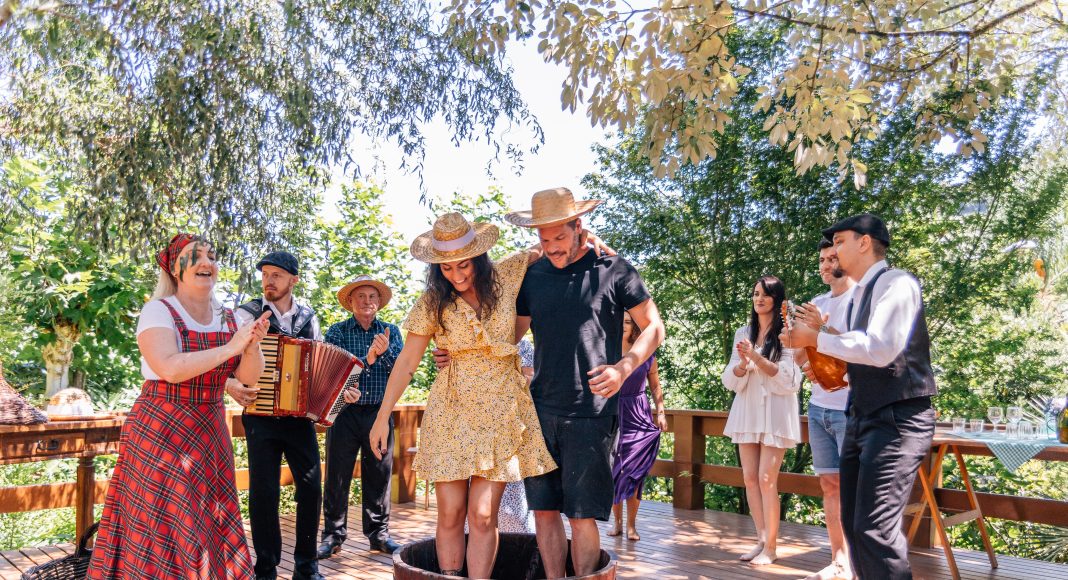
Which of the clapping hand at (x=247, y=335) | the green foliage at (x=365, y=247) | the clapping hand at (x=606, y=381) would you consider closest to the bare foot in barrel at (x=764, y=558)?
the clapping hand at (x=606, y=381)

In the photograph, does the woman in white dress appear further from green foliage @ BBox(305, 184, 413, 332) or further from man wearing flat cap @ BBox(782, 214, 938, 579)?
green foliage @ BBox(305, 184, 413, 332)

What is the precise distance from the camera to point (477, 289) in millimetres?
3219

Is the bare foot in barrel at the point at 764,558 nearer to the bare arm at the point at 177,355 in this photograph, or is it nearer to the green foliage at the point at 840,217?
the bare arm at the point at 177,355

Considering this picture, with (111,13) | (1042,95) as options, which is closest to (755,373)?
(111,13)

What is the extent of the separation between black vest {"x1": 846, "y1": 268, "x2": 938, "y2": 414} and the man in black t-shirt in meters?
0.83

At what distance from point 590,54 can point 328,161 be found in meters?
1.65

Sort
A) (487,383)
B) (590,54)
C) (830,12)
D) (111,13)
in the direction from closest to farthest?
(487,383) < (111,13) < (590,54) < (830,12)

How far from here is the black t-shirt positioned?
3.09 m

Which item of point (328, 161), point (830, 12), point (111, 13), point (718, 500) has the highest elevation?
point (830, 12)

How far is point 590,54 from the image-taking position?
504 cm

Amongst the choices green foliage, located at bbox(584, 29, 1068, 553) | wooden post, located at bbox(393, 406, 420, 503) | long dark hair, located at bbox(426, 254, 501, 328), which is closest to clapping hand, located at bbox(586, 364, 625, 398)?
long dark hair, located at bbox(426, 254, 501, 328)

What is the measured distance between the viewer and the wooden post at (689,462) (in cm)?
707

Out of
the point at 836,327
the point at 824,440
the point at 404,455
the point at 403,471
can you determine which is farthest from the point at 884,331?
the point at 403,471

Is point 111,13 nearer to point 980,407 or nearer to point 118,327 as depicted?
point 118,327
